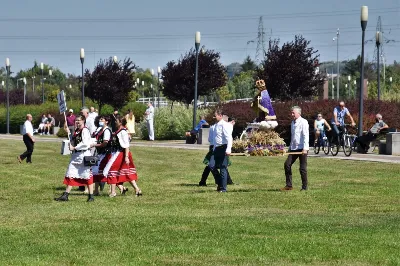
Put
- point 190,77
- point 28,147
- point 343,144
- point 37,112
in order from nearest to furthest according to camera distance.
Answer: point 28,147 < point 343,144 < point 190,77 < point 37,112

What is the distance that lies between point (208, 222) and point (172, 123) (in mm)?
40803

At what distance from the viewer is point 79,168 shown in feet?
65.9

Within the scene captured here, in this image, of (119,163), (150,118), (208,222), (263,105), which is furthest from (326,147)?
(208,222)

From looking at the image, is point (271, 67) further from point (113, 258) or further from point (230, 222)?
point (113, 258)

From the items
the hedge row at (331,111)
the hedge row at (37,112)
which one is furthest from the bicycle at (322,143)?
the hedge row at (37,112)

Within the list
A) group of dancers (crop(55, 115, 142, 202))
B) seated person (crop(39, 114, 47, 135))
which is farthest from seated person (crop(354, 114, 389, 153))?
seated person (crop(39, 114, 47, 135))

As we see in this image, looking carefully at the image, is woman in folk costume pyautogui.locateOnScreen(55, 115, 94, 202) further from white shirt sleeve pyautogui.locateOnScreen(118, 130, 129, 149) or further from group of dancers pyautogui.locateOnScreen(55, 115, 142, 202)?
white shirt sleeve pyautogui.locateOnScreen(118, 130, 129, 149)

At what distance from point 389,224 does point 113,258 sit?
502 centimetres

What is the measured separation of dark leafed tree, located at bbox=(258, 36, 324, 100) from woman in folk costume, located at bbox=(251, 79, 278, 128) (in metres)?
21.6

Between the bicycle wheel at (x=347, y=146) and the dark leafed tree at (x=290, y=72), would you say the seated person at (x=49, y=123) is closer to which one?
the dark leafed tree at (x=290, y=72)

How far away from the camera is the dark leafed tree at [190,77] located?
68.8 meters

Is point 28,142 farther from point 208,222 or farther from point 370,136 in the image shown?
point 208,222

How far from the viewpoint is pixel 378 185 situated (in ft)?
76.4

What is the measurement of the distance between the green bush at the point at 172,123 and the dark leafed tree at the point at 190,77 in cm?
1112
